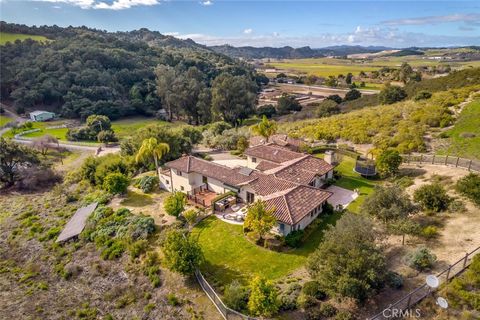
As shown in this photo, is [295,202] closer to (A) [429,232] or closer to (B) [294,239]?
(B) [294,239]

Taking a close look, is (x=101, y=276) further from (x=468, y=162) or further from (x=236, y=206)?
(x=468, y=162)

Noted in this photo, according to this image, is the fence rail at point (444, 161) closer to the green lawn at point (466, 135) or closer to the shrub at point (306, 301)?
the green lawn at point (466, 135)

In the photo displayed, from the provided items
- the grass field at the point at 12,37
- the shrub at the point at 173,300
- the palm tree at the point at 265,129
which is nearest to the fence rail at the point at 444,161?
the palm tree at the point at 265,129

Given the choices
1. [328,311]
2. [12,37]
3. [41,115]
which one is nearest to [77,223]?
[328,311]

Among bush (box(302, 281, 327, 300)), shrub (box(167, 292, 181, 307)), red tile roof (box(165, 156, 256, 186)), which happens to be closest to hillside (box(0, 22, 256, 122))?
red tile roof (box(165, 156, 256, 186))

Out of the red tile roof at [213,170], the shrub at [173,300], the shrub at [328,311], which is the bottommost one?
the shrub at [173,300]
